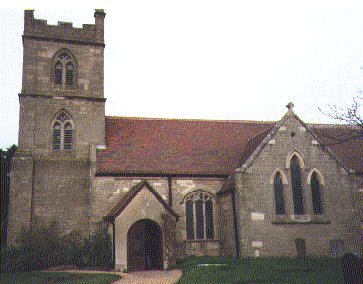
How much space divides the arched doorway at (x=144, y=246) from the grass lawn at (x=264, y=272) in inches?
104

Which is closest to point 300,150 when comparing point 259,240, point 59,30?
point 259,240

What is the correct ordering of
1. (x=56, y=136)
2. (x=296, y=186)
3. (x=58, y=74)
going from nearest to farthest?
(x=296, y=186)
(x=56, y=136)
(x=58, y=74)

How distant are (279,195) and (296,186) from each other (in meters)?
1.17

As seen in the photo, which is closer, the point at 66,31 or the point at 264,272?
the point at 264,272

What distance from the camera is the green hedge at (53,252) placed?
20703 mm

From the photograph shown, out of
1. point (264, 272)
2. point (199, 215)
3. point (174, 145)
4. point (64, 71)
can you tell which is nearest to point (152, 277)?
point (264, 272)

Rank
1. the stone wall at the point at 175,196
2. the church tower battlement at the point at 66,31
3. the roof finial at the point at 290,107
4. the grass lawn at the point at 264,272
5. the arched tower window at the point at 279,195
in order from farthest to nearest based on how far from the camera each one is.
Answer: the church tower battlement at the point at 66,31 → the roof finial at the point at 290,107 → the stone wall at the point at 175,196 → the arched tower window at the point at 279,195 → the grass lawn at the point at 264,272

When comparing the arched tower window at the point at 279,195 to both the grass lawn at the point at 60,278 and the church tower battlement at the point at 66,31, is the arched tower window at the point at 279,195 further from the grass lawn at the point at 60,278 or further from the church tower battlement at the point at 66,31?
the church tower battlement at the point at 66,31

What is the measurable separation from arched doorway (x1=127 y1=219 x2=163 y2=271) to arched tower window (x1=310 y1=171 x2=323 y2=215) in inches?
344

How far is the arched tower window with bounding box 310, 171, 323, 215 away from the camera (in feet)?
75.2

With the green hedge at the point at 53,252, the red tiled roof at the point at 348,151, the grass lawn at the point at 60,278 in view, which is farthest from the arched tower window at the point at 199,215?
the red tiled roof at the point at 348,151

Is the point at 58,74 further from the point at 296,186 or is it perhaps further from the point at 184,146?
the point at 296,186

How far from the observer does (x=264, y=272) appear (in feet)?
51.3

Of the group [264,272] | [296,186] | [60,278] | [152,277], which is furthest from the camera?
[296,186]
